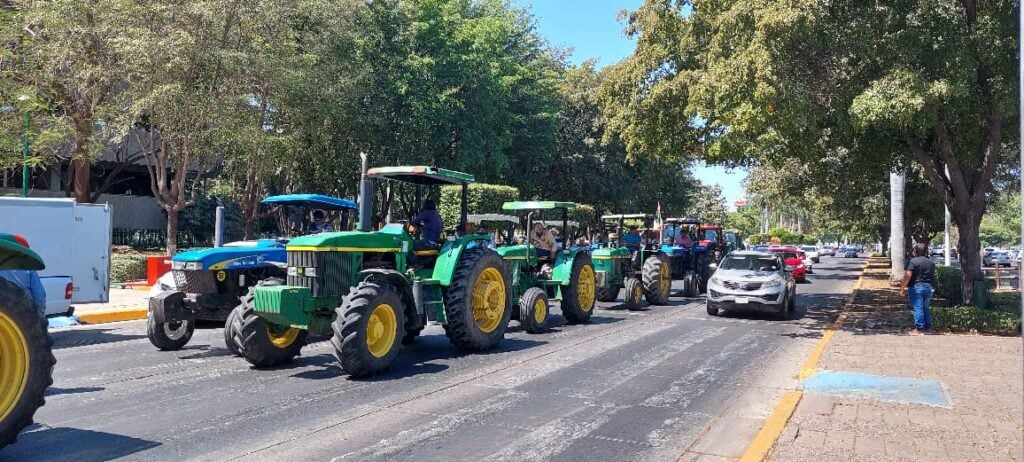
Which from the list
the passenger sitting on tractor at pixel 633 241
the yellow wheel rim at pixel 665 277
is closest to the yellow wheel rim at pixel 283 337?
the yellow wheel rim at pixel 665 277

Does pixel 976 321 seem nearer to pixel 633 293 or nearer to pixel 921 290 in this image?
pixel 921 290

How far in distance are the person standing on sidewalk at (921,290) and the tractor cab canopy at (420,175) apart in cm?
825

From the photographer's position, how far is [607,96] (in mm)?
17062

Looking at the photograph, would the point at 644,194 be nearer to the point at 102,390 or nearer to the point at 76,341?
the point at 76,341

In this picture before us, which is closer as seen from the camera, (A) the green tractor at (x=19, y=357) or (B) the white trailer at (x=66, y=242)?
(A) the green tractor at (x=19, y=357)

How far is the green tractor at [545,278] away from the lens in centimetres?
1255

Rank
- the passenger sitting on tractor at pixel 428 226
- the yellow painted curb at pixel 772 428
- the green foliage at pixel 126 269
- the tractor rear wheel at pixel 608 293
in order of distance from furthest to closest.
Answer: the green foliage at pixel 126 269, the tractor rear wheel at pixel 608 293, the passenger sitting on tractor at pixel 428 226, the yellow painted curb at pixel 772 428

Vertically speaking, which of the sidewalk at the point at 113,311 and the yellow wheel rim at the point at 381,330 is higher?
the yellow wheel rim at the point at 381,330

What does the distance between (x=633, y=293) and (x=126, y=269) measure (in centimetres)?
1438

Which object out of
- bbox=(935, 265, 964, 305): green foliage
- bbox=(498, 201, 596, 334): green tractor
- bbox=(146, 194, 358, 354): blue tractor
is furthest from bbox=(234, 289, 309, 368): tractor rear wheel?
bbox=(935, 265, 964, 305): green foliage

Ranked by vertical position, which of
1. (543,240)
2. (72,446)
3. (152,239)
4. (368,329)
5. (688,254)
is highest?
(543,240)

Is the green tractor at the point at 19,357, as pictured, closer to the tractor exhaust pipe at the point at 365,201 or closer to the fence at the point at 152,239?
the tractor exhaust pipe at the point at 365,201

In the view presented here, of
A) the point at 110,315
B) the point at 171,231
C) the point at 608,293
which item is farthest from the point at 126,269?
the point at 608,293

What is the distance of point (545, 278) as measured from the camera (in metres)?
14.1
